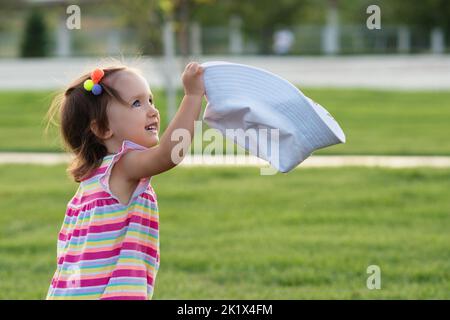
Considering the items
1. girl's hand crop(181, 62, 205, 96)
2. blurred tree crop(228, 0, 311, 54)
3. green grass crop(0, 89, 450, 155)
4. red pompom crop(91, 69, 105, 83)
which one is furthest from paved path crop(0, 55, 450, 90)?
girl's hand crop(181, 62, 205, 96)

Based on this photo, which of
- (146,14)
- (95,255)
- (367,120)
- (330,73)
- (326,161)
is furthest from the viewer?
(330,73)

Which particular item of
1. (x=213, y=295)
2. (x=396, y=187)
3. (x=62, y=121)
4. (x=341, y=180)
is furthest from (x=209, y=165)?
(x=62, y=121)

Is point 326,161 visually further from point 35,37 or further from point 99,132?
point 35,37

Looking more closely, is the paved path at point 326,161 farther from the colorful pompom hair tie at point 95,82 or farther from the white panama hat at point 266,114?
the white panama hat at point 266,114

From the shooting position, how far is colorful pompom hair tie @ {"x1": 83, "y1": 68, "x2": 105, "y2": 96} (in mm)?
3348

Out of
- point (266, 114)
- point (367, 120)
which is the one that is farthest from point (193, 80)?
point (367, 120)

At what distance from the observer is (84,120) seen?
3.43m

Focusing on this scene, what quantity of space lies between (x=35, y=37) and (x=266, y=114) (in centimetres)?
3789

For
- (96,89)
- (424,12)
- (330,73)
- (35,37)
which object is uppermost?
(424,12)

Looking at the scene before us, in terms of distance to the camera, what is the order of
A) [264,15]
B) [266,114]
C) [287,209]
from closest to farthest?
[266,114] → [287,209] → [264,15]

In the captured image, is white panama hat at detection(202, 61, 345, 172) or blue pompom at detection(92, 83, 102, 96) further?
blue pompom at detection(92, 83, 102, 96)

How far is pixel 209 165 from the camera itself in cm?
1009

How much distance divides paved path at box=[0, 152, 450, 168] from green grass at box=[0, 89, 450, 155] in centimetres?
38

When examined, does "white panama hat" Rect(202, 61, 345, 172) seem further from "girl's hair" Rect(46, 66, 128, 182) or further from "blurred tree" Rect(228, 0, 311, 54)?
"blurred tree" Rect(228, 0, 311, 54)
